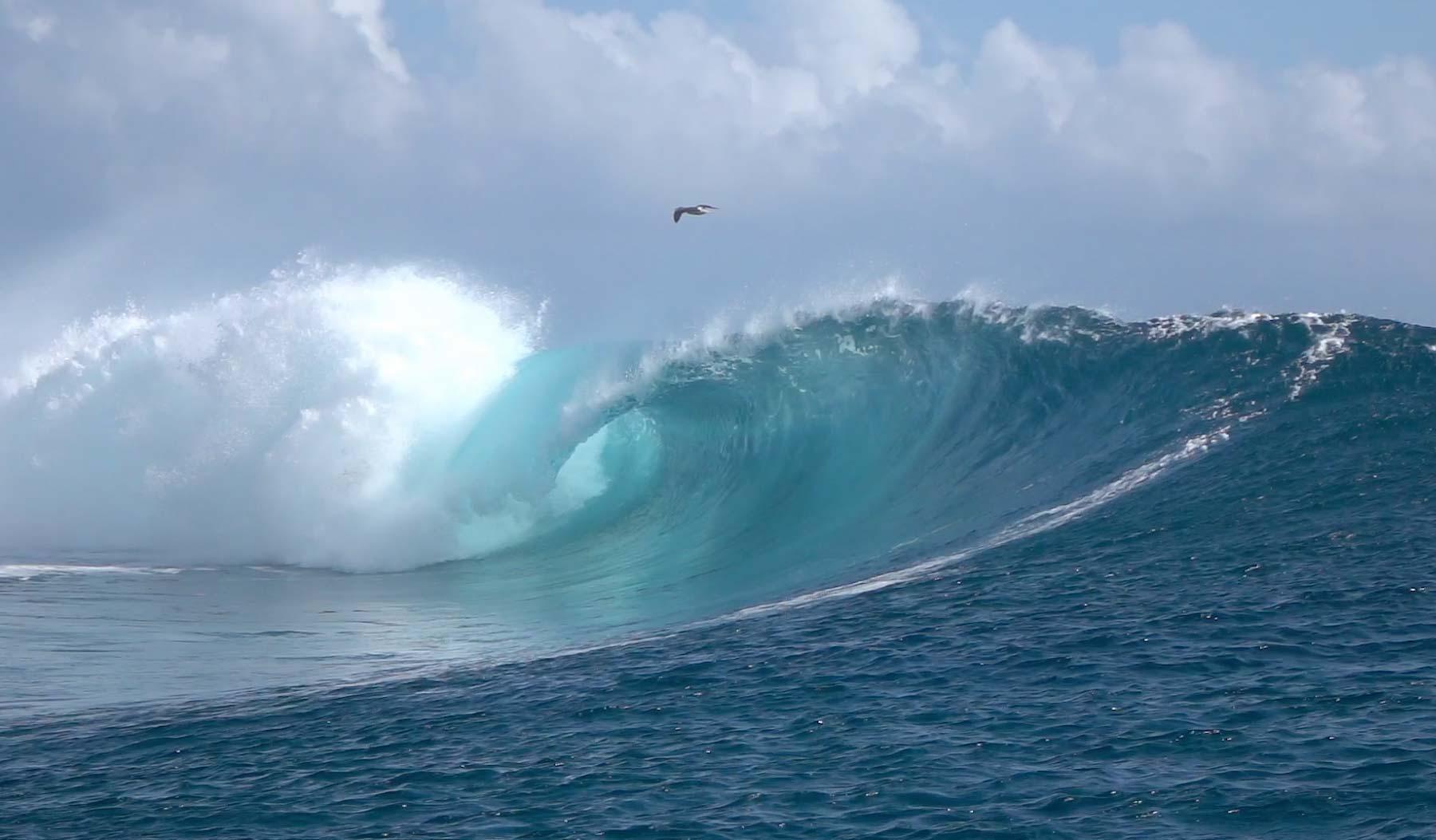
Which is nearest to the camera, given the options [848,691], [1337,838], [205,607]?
[1337,838]

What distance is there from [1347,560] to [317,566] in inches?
574

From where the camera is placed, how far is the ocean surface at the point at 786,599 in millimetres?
7738

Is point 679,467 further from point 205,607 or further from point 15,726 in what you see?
point 15,726

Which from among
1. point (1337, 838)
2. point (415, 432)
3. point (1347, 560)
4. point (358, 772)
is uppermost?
point (415, 432)

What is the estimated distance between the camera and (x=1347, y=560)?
11.5m

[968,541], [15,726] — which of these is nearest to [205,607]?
[15,726]

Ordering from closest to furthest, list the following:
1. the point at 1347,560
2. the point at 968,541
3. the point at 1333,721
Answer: the point at 1333,721
the point at 1347,560
the point at 968,541

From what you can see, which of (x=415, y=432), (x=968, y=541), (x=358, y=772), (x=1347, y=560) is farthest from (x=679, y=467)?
(x=358, y=772)

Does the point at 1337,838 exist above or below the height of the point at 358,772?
below

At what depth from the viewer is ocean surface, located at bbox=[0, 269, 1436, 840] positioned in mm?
7738

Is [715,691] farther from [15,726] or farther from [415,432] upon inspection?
[415,432]

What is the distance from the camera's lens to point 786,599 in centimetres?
1347

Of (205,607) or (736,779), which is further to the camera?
(205,607)

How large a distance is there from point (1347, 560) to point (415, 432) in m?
15.6
